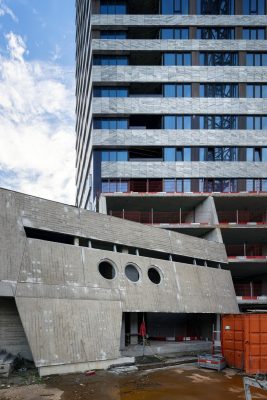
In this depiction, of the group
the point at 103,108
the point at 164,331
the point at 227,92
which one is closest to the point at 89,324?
the point at 164,331

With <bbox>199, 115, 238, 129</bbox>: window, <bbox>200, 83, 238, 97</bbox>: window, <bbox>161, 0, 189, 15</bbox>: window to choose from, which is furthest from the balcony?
<bbox>161, 0, 189, 15</bbox>: window

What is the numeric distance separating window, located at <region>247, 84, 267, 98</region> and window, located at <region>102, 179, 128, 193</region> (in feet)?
60.2

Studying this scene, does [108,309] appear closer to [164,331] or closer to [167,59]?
[164,331]

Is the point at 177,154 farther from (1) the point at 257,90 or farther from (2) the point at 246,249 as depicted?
(2) the point at 246,249

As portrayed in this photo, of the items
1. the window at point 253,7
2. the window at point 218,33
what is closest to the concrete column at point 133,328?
the window at point 218,33

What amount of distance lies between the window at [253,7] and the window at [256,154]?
55.4ft

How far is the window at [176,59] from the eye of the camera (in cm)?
4597

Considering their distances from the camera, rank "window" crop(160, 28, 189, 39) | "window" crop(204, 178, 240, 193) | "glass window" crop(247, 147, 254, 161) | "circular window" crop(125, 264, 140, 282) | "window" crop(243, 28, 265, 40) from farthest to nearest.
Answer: "window" crop(243, 28, 265, 40)
"window" crop(160, 28, 189, 39)
"glass window" crop(247, 147, 254, 161)
"window" crop(204, 178, 240, 193)
"circular window" crop(125, 264, 140, 282)

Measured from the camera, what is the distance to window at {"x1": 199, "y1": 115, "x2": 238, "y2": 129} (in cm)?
4488

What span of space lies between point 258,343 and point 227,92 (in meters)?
33.3

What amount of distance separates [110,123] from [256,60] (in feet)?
62.5

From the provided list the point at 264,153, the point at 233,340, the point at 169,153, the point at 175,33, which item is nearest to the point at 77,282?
the point at 233,340

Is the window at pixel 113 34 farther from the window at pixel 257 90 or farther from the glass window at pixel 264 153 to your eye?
the glass window at pixel 264 153

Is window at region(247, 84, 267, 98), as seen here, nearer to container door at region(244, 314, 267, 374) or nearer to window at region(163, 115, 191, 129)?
window at region(163, 115, 191, 129)
